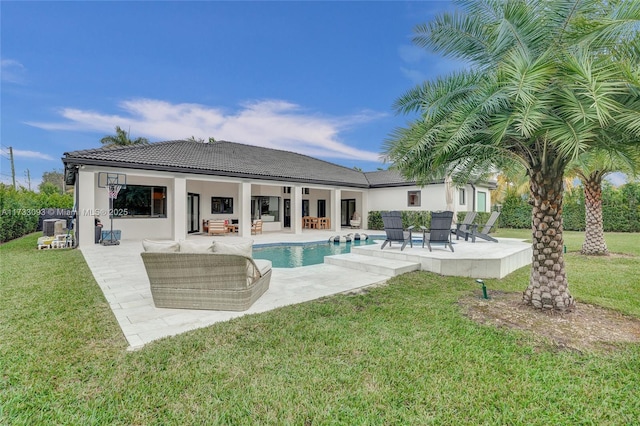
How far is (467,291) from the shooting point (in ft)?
21.1

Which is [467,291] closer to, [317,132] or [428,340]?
[428,340]

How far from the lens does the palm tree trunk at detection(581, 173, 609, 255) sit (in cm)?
1116

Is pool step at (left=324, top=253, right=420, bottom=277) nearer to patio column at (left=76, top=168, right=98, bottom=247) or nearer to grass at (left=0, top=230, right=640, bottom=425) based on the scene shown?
grass at (left=0, top=230, right=640, bottom=425)

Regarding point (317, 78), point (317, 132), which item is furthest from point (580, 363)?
point (317, 132)

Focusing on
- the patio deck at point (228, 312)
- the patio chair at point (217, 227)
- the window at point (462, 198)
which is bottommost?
the patio deck at point (228, 312)

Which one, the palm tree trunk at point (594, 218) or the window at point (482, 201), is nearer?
the palm tree trunk at point (594, 218)

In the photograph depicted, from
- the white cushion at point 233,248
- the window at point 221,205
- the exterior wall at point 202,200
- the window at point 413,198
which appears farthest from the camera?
the window at point 413,198

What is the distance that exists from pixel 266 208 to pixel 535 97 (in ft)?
65.1

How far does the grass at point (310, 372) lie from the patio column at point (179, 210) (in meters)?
9.92

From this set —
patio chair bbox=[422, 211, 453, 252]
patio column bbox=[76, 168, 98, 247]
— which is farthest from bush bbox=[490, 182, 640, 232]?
patio column bbox=[76, 168, 98, 247]

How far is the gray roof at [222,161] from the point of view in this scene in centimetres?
1365

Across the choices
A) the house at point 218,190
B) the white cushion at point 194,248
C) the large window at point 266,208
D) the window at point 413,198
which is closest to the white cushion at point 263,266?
the white cushion at point 194,248

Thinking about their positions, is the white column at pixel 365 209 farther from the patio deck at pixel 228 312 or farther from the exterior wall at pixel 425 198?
the patio deck at pixel 228 312

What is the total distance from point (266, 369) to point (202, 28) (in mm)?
20081
